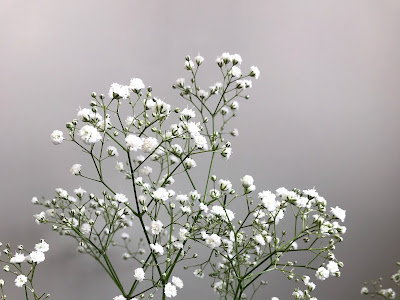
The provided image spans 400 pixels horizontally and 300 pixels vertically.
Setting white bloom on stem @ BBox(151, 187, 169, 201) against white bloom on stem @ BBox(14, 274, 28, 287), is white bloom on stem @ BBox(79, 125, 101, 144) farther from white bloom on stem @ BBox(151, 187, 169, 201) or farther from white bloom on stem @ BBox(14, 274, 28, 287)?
white bloom on stem @ BBox(14, 274, 28, 287)

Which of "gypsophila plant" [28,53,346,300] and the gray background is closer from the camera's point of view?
"gypsophila plant" [28,53,346,300]

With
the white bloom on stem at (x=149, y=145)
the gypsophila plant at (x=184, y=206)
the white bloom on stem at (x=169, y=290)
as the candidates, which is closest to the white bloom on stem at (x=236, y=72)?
the gypsophila plant at (x=184, y=206)

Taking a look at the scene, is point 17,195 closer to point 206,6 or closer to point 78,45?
point 78,45

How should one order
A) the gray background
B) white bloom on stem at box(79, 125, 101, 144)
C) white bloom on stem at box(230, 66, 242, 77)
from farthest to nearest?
the gray background, white bloom on stem at box(230, 66, 242, 77), white bloom on stem at box(79, 125, 101, 144)

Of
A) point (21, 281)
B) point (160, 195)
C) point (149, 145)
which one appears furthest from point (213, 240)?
point (21, 281)

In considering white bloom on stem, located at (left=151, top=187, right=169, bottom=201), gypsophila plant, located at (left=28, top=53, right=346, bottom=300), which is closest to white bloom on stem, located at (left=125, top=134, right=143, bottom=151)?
gypsophila plant, located at (left=28, top=53, right=346, bottom=300)

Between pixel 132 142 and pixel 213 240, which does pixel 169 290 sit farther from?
pixel 132 142

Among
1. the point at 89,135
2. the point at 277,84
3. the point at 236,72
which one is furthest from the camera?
the point at 277,84

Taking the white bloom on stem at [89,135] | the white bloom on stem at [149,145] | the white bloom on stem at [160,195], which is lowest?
the white bloom on stem at [160,195]

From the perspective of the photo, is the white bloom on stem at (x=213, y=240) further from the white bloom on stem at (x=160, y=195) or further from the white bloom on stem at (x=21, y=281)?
the white bloom on stem at (x=21, y=281)
